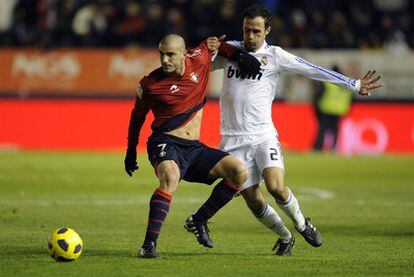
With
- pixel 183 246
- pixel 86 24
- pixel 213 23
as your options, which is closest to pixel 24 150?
pixel 86 24

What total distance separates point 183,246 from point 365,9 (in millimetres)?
18889

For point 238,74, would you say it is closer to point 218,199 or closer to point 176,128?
point 176,128

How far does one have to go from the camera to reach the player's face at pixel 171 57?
368 inches

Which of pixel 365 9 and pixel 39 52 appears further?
pixel 365 9

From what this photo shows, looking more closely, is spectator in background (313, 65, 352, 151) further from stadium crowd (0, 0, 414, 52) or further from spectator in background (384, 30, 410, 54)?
spectator in background (384, 30, 410, 54)

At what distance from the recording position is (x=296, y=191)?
17516mm

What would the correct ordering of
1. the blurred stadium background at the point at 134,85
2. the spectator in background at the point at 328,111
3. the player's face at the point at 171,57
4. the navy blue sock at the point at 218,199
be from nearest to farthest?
the player's face at the point at 171,57 < the navy blue sock at the point at 218,199 < the blurred stadium background at the point at 134,85 < the spectator in background at the point at 328,111

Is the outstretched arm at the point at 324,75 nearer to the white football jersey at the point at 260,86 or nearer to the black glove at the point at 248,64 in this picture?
the white football jersey at the point at 260,86

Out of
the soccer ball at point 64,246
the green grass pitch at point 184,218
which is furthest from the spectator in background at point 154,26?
the soccer ball at point 64,246

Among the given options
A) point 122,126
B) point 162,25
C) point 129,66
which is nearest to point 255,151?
point 122,126

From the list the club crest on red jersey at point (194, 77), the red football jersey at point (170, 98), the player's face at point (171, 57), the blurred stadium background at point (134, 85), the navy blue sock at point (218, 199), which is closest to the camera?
the player's face at point (171, 57)

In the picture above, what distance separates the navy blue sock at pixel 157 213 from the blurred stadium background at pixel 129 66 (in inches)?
609

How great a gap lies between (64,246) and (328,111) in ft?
55.5

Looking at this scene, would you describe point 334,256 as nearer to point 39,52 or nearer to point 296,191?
point 296,191
